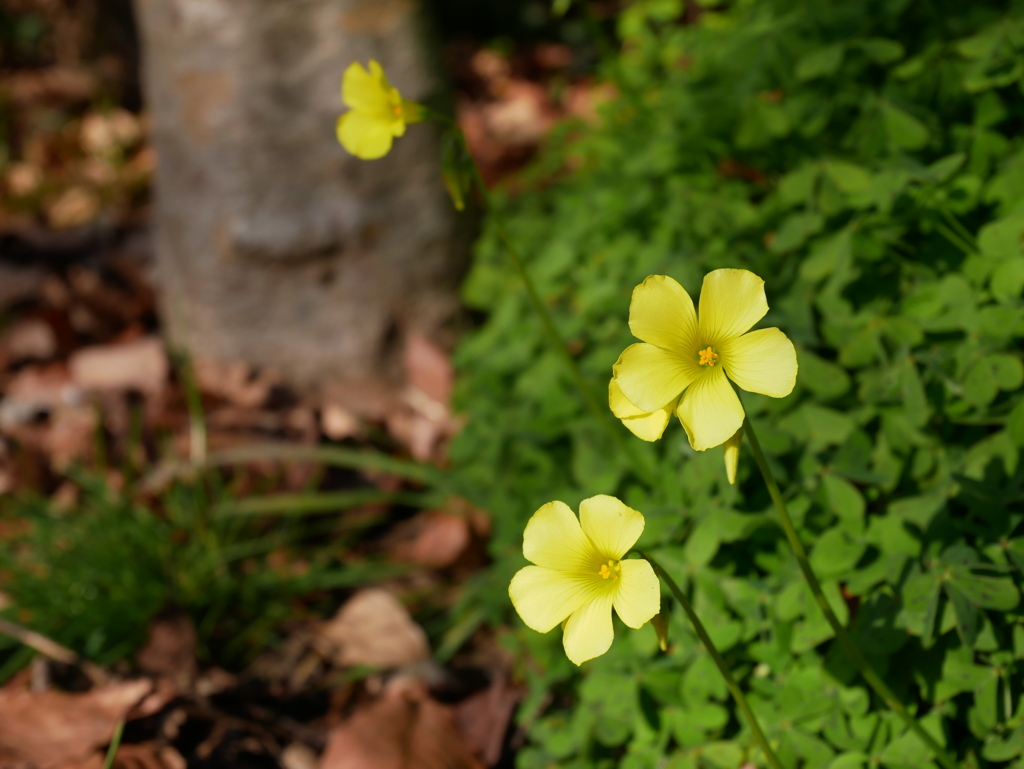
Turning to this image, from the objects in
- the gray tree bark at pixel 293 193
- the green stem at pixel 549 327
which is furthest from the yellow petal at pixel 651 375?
the gray tree bark at pixel 293 193

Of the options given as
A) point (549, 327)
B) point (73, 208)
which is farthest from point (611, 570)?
point (73, 208)

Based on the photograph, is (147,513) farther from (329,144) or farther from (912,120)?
(912,120)

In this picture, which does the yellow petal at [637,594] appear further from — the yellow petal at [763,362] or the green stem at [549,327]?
the green stem at [549,327]

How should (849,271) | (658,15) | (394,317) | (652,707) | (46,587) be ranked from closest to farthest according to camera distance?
(652,707) → (849,271) → (46,587) → (658,15) → (394,317)

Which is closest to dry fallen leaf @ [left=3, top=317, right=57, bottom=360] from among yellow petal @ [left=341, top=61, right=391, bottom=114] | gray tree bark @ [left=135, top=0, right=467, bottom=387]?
gray tree bark @ [left=135, top=0, right=467, bottom=387]

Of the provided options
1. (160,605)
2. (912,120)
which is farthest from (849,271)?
(160,605)

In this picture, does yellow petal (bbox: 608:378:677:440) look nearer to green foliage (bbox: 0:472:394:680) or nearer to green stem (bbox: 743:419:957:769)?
green stem (bbox: 743:419:957:769)
